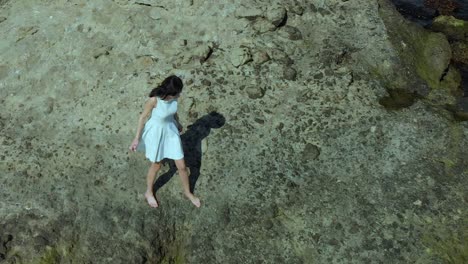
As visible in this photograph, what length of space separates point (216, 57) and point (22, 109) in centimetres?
337

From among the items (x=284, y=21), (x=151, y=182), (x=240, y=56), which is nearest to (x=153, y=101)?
(x=151, y=182)

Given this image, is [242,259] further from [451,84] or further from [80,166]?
[451,84]

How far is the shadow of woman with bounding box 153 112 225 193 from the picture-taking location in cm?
768

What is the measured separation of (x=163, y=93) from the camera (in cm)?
650

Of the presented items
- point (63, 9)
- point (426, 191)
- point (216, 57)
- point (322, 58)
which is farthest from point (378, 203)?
point (63, 9)

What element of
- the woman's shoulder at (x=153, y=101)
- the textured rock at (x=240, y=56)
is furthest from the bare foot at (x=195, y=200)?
the textured rock at (x=240, y=56)

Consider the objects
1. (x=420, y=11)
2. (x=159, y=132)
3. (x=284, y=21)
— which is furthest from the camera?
(x=420, y=11)

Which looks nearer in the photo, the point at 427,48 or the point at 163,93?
the point at 163,93

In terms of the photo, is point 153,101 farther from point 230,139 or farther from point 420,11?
point 420,11

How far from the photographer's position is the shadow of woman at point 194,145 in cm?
768

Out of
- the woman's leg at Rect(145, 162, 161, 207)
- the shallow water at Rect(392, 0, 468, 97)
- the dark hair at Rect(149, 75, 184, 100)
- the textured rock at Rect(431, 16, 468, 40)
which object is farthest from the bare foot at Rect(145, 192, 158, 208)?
the shallow water at Rect(392, 0, 468, 97)

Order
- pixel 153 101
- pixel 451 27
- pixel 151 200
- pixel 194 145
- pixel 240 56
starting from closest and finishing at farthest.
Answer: pixel 153 101, pixel 151 200, pixel 194 145, pixel 240 56, pixel 451 27

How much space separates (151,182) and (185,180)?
476mm

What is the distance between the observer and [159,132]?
682 centimetres
